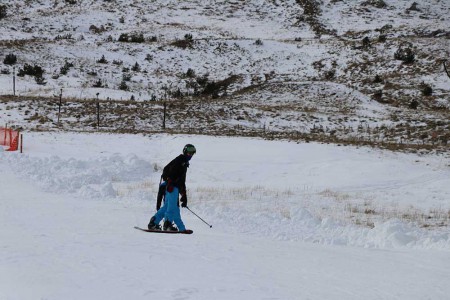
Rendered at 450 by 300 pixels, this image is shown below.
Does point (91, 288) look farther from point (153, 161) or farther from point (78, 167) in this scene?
point (153, 161)

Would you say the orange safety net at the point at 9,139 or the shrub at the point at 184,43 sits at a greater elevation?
the shrub at the point at 184,43

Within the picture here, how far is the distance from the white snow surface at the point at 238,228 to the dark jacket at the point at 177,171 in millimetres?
991

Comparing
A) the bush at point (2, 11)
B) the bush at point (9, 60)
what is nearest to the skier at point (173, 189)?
the bush at point (9, 60)

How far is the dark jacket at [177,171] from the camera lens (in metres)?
Answer: 9.05

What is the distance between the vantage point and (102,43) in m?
45.0

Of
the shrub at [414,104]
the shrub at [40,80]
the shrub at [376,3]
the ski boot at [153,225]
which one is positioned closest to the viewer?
the ski boot at [153,225]

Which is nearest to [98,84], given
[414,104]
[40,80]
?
[40,80]

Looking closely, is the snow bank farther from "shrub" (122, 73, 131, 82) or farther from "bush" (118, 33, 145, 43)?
"bush" (118, 33, 145, 43)

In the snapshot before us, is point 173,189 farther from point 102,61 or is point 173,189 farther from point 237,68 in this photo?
point 102,61

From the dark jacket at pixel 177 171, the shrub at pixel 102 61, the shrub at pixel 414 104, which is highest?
the shrub at pixel 102 61

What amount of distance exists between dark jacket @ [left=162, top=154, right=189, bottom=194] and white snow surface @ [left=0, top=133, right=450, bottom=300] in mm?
991

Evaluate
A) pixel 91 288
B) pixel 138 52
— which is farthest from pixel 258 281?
pixel 138 52

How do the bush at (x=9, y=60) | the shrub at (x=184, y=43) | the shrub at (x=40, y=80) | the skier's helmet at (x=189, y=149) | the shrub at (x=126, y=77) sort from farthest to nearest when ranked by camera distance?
the shrub at (x=184, y=43)
the shrub at (x=126, y=77)
the bush at (x=9, y=60)
the shrub at (x=40, y=80)
the skier's helmet at (x=189, y=149)

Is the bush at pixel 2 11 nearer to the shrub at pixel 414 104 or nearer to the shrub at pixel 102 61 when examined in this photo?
the shrub at pixel 102 61
